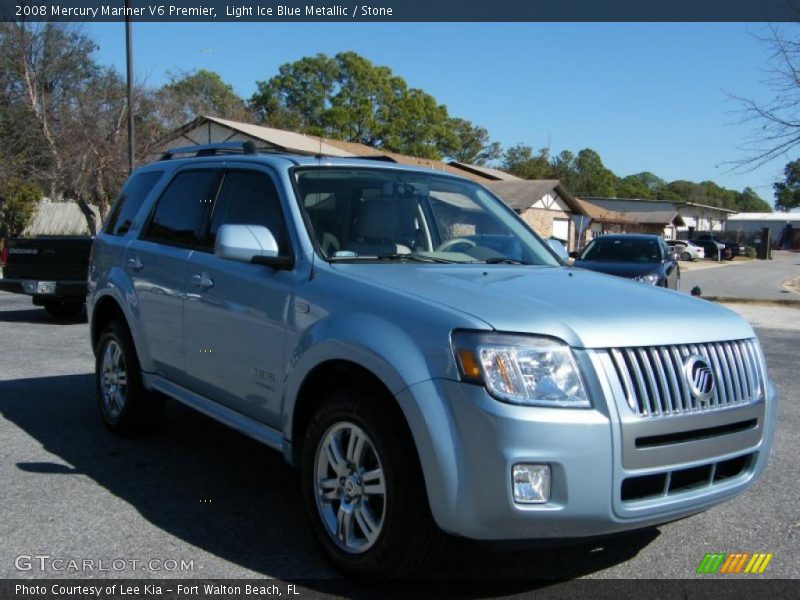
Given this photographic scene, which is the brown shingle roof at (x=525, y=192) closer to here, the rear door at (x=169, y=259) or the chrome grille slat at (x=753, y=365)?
the rear door at (x=169, y=259)

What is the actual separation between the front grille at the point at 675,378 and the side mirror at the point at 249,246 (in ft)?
5.90

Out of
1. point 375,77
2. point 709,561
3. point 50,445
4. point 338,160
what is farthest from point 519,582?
point 375,77

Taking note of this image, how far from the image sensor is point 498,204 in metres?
5.41

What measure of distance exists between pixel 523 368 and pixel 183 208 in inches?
123

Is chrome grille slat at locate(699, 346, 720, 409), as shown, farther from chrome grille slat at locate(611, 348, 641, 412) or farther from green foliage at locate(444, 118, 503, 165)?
green foliage at locate(444, 118, 503, 165)

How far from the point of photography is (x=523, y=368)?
3125 mm

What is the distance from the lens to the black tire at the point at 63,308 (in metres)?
12.9

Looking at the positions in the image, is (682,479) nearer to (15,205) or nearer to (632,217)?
(15,205)

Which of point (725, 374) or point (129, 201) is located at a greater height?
point (129, 201)

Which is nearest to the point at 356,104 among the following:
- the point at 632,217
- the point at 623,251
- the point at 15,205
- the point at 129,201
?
the point at 632,217

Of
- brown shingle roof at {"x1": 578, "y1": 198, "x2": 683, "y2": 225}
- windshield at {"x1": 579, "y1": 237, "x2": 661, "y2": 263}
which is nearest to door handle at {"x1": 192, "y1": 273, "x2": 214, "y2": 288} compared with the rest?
windshield at {"x1": 579, "y1": 237, "x2": 661, "y2": 263}

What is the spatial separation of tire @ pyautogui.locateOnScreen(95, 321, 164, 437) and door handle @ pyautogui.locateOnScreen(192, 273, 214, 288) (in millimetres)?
1135

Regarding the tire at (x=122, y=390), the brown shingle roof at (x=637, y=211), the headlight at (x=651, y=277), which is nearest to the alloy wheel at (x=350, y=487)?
the tire at (x=122, y=390)

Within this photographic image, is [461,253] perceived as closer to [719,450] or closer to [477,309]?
[477,309]
